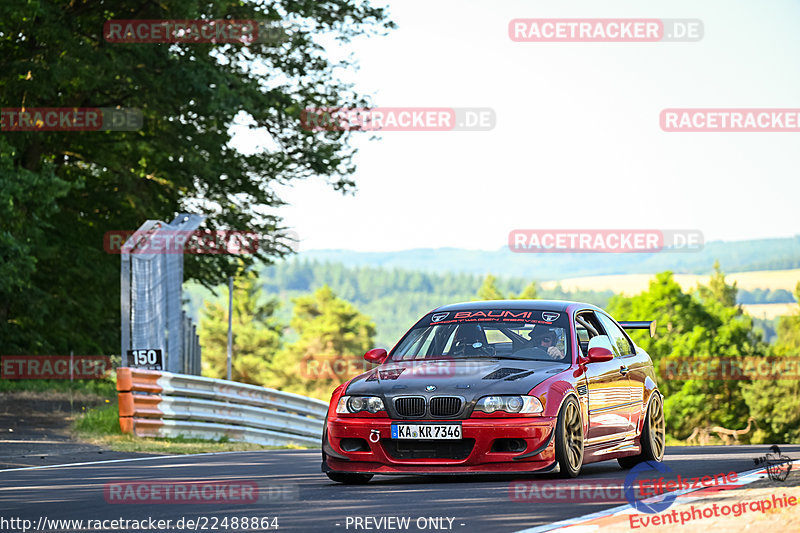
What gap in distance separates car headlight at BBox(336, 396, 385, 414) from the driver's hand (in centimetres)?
173

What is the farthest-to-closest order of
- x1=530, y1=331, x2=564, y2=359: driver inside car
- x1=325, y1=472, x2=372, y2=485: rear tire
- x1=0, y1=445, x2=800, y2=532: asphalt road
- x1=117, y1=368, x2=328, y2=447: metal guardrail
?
x1=117, y1=368, x2=328, y2=447: metal guardrail
x1=530, y1=331, x2=564, y2=359: driver inside car
x1=325, y1=472, x2=372, y2=485: rear tire
x1=0, y1=445, x2=800, y2=532: asphalt road

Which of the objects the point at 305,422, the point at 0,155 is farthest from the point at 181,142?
the point at 305,422

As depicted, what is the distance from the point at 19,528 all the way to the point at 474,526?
2.71 m

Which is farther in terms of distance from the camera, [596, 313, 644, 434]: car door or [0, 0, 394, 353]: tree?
[0, 0, 394, 353]: tree

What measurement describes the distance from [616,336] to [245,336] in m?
133

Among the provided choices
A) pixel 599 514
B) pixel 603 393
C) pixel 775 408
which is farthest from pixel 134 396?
pixel 775 408

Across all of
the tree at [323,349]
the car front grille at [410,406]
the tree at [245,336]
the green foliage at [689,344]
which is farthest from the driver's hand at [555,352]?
the tree at [323,349]
